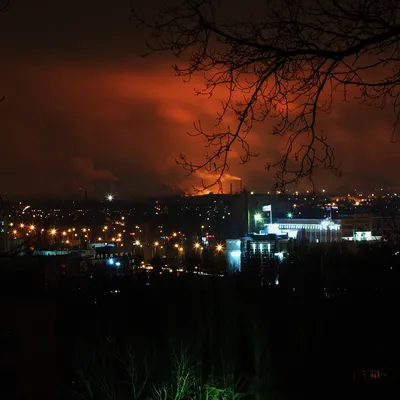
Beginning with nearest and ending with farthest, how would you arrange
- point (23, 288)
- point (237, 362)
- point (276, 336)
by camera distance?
point (23, 288) < point (237, 362) < point (276, 336)

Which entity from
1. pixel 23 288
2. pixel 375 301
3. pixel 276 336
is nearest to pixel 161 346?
pixel 276 336

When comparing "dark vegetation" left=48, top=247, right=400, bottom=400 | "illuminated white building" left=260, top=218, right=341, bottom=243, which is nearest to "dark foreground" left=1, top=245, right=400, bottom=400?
"dark vegetation" left=48, top=247, right=400, bottom=400

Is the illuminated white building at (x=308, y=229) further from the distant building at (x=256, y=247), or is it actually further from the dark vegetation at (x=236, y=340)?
the dark vegetation at (x=236, y=340)

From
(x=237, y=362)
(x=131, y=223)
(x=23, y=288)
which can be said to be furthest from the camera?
(x=131, y=223)

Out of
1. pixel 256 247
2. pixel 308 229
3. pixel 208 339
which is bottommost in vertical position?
pixel 208 339

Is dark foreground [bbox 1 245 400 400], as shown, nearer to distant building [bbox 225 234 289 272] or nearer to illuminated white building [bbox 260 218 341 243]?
distant building [bbox 225 234 289 272]

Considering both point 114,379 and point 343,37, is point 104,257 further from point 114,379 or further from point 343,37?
point 343,37

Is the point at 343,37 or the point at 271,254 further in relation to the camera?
the point at 271,254

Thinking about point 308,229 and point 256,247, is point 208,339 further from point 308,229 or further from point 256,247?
point 308,229

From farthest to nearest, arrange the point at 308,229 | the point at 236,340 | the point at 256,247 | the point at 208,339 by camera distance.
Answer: the point at 308,229
the point at 256,247
the point at 208,339
the point at 236,340

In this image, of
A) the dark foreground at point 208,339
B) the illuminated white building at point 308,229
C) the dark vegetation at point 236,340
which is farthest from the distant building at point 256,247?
the dark vegetation at point 236,340

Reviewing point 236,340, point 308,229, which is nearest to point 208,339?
point 236,340
